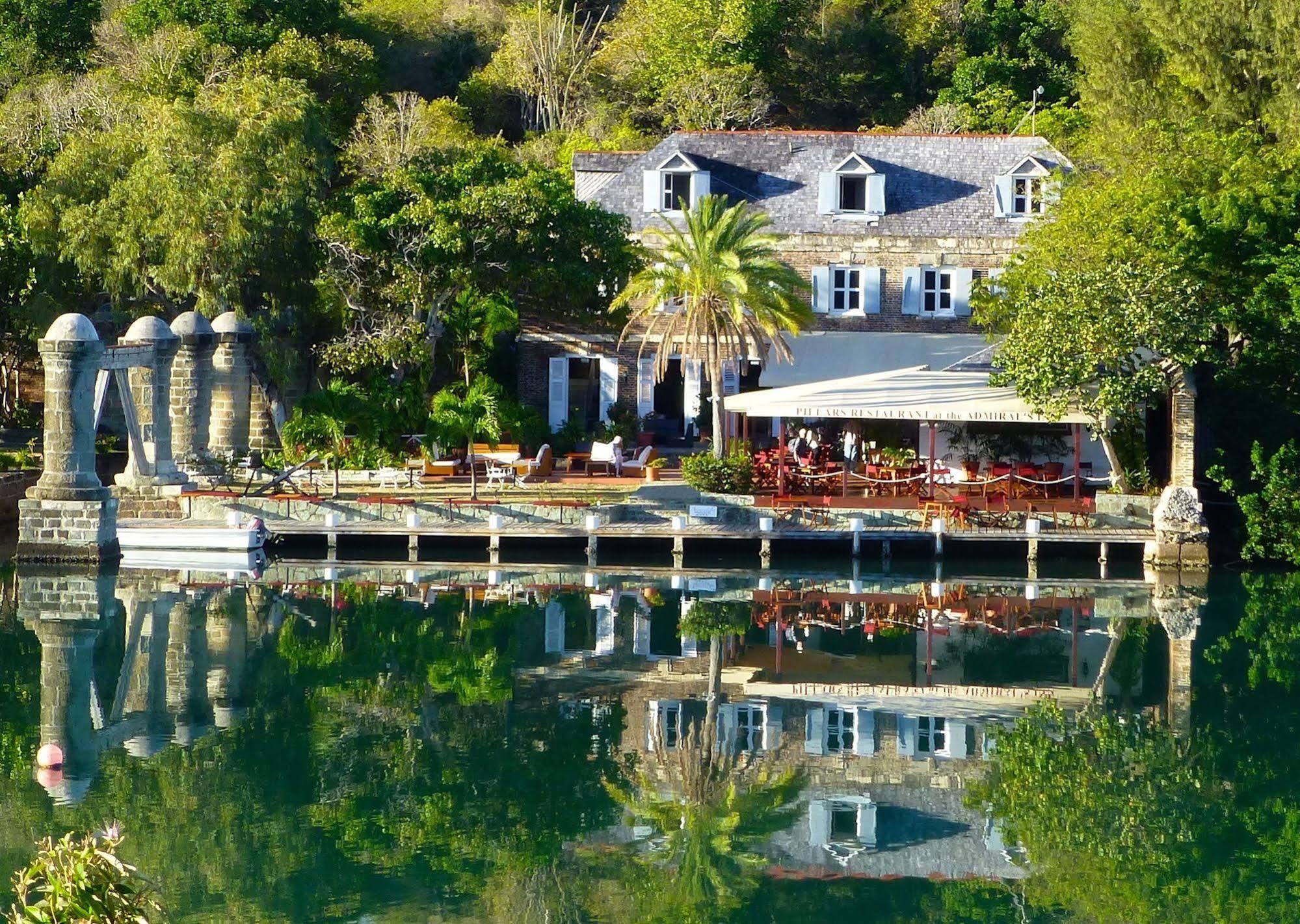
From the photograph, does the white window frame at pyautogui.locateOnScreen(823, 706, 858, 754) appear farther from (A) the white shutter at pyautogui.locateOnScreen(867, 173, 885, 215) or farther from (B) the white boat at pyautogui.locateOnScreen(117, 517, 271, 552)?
(A) the white shutter at pyautogui.locateOnScreen(867, 173, 885, 215)

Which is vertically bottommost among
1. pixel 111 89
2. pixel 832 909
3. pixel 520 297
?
pixel 832 909

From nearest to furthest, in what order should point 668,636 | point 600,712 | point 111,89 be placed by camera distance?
point 600,712
point 668,636
point 111,89

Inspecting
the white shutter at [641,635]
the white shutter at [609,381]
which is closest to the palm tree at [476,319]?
the white shutter at [609,381]

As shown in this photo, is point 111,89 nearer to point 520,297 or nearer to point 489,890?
point 520,297

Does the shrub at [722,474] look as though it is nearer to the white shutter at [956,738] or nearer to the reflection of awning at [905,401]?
the reflection of awning at [905,401]

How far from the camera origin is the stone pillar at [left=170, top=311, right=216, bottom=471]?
36156mm

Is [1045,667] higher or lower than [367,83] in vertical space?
lower

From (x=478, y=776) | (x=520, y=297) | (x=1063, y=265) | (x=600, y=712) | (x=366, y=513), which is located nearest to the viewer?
(x=478, y=776)

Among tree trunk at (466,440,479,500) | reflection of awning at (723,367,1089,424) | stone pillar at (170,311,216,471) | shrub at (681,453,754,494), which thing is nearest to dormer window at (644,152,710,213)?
tree trunk at (466,440,479,500)

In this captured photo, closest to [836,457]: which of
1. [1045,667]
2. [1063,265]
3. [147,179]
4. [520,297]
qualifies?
[1063,265]

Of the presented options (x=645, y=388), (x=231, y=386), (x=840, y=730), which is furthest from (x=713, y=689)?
(x=645, y=388)

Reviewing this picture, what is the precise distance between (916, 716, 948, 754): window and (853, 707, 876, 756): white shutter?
1.81 ft

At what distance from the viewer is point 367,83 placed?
53.6 metres

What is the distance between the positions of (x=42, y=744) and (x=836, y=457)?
19.8 m
